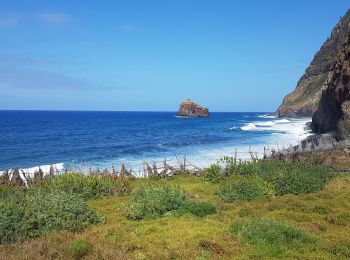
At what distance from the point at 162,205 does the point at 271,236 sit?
20.7ft

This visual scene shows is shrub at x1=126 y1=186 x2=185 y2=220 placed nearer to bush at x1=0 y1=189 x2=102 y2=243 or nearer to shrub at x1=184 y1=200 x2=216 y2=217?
shrub at x1=184 y1=200 x2=216 y2=217

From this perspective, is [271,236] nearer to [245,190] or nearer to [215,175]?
[245,190]

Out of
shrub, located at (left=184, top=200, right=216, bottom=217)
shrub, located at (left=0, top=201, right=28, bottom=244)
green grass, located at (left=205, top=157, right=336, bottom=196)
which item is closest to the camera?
shrub, located at (left=0, top=201, right=28, bottom=244)

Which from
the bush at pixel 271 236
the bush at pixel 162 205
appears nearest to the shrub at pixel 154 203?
the bush at pixel 162 205

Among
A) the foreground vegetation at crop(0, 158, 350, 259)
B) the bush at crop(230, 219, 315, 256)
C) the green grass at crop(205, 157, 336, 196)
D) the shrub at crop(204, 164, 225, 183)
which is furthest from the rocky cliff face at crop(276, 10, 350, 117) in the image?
the bush at crop(230, 219, 315, 256)

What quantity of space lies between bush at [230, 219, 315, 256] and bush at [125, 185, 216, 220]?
3567mm

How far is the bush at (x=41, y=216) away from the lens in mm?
15461

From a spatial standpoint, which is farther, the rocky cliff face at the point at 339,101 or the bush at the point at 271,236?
the rocky cliff face at the point at 339,101

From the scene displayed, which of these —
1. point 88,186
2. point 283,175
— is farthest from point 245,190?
point 88,186

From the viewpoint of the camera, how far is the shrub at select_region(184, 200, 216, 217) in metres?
18.6

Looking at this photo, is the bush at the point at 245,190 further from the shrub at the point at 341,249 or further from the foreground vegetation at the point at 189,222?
the shrub at the point at 341,249

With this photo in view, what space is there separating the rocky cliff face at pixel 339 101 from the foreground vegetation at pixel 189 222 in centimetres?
3847

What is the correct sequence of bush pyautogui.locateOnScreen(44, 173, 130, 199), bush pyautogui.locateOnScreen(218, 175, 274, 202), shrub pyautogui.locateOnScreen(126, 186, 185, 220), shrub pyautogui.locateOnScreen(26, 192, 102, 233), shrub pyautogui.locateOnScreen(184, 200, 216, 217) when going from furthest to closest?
bush pyautogui.locateOnScreen(44, 173, 130, 199) → bush pyautogui.locateOnScreen(218, 175, 274, 202) → shrub pyautogui.locateOnScreen(126, 186, 185, 220) → shrub pyautogui.locateOnScreen(184, 200, 216, 217) → shrub pyautogui.locateOnScreen(26, 192, 102, 233)

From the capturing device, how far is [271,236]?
1423cm
